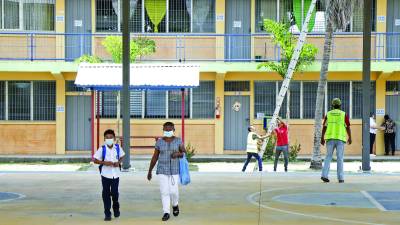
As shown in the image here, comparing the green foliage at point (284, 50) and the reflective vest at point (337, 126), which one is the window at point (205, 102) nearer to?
the green foliage at point (284, 50)

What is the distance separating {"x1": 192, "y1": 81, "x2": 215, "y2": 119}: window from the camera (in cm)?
2934

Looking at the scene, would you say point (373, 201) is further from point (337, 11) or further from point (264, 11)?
point (264, 11)

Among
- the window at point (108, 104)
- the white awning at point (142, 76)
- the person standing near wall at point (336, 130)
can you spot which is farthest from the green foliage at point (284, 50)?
the person standing near wall at point (336, 130)

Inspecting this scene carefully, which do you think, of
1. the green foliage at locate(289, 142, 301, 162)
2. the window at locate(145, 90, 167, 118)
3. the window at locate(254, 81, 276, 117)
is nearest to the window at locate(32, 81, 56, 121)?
the window at locate(145, 90, 167, 118)

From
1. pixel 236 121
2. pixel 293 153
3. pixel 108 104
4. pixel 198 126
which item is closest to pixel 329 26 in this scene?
pixel 293 153

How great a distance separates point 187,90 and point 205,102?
32.2 inches

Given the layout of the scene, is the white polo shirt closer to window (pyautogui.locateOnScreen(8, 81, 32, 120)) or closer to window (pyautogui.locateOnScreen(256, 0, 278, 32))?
window (pyautogui.locateOnScreen(8, 81, 32, 120))

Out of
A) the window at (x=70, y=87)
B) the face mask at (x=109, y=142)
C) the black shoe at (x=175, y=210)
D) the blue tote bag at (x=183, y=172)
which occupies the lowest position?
the black shoe at (x=175, y=210)

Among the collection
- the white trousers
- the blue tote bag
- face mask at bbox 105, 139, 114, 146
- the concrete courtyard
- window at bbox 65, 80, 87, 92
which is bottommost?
the concrete courtyard

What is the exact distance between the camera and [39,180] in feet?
58.5

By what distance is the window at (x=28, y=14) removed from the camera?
29188 mm

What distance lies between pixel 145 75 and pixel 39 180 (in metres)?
7.16

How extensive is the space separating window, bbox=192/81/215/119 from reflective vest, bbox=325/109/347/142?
1311 centimetres

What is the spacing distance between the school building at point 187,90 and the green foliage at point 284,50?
1.48 m
